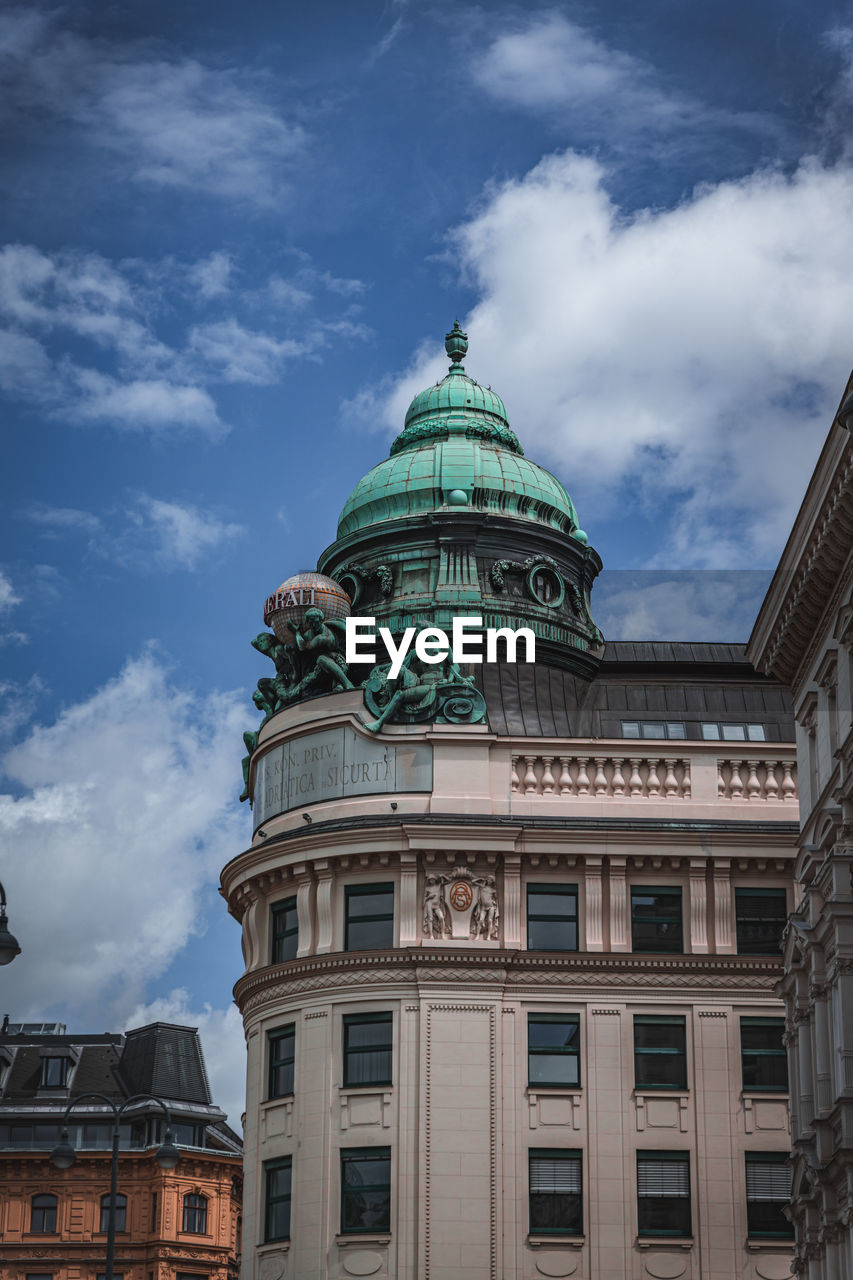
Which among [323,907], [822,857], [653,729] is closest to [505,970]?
[323,907]

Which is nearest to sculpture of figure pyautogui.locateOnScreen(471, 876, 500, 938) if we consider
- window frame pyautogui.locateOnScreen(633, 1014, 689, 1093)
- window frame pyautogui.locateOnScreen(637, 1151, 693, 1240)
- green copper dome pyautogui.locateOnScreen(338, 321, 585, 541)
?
window frame pyautogui.locateOnScreen(633, 1014, 689, 1093)

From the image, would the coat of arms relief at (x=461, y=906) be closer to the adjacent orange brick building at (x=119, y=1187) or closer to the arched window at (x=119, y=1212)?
the adjacent orange brick building at (x=119, y=1187)

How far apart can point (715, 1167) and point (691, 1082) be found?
223 cm

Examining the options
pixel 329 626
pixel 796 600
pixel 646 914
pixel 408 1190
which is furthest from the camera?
pixel 329 626

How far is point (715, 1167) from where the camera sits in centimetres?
5209

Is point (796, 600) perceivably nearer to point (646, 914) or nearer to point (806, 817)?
point (806, 817)

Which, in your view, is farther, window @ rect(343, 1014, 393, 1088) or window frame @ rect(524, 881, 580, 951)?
window frame @ rect(524, 881, 580, 951)

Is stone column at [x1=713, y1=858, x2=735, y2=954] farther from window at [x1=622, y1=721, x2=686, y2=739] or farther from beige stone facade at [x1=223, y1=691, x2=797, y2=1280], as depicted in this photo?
window at [x1=622, y1=721, x2=686, y2=739]

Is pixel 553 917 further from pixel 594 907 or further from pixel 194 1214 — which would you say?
pixel 194 1214

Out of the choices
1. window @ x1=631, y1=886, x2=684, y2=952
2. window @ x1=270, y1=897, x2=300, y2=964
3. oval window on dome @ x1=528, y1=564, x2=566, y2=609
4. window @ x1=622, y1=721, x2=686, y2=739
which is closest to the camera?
window @ x1=631, y1=886, x2=684, y2=952

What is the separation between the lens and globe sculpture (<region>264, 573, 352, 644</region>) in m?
59.6

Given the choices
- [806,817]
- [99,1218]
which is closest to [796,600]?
[806,817]

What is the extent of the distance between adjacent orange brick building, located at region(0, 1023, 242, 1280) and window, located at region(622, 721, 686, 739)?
41.5m

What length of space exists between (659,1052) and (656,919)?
3.60 m
